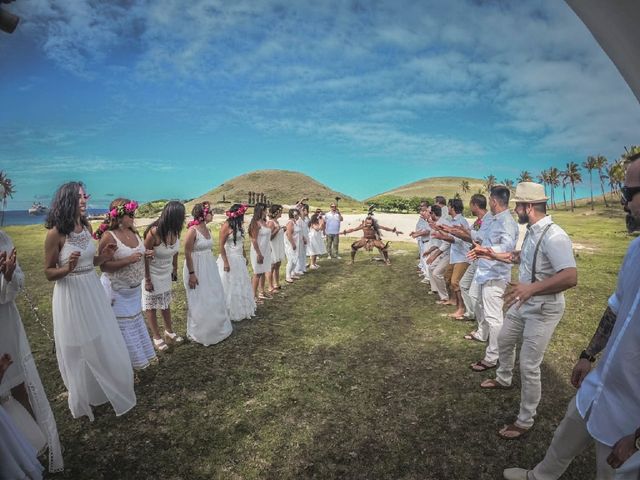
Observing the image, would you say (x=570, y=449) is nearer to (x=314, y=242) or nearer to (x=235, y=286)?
(x=235, y=286)

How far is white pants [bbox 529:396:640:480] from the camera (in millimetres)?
2408

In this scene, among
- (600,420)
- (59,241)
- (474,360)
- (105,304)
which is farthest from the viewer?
(474,360)

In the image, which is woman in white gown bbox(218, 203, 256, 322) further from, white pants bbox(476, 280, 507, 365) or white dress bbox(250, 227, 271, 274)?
white pants bbox(476, 280, 507, 365)

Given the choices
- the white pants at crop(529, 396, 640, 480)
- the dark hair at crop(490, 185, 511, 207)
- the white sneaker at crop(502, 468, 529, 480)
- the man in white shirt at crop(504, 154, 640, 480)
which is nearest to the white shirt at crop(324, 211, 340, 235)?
the dark hair at crop(490, 185, 511, 207)

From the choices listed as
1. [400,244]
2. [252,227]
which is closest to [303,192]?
[400,244]

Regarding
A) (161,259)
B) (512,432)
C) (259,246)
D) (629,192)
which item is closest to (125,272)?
(161,259)

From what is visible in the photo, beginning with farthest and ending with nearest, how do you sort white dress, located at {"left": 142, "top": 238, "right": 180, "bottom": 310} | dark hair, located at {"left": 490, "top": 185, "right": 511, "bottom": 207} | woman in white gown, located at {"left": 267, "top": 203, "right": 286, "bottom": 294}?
woman in white gown, located at {"left": 267, "top": 203, "right": 286, "bottom": 294}
white dress, located at {"left": 142, "top": 238, "right": 180, "bottom": 310}
dark hair, located at {"left": 490, "top": 185, "right": 511, "bottom": 207}

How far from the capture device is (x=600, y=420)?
7.58ft

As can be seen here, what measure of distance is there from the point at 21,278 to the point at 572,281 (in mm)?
5152

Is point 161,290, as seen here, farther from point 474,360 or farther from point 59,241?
point 474,360

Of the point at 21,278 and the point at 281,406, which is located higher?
the point at 21,278

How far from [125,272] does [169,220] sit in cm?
109

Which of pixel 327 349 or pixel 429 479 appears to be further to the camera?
pixel 327 349

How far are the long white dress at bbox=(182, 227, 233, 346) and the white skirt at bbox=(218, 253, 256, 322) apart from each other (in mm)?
1067
